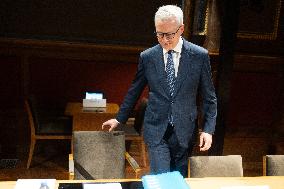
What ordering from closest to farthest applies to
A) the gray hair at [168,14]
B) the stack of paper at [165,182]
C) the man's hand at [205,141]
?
the stack of paper at [165,182], the gray hair at [168,14], the man's hand at [205,141]

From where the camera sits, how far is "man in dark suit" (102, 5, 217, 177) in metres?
2.67

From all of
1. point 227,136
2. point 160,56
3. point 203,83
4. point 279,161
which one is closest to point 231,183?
point 279,161

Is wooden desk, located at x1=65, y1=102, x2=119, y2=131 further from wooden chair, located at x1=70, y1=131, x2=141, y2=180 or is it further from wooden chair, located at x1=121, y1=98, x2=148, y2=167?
wooden chair, located at x1=70, y1=131, x2=141, y2=180

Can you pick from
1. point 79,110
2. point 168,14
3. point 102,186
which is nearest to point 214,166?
point 102,186

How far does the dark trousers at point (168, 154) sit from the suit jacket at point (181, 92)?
4 centimetres

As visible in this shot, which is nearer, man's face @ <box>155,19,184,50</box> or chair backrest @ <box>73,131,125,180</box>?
man's face @ <box>155,19,184,50</box>

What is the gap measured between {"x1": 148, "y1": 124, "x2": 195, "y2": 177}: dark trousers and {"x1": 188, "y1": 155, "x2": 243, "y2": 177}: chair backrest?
228 mm

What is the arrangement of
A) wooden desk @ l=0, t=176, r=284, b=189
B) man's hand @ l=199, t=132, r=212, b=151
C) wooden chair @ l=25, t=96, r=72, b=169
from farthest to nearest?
1. wooden chair @ l=25, t=96, r=72, b=169
2. man's hand @ l=199, t=132, r=212, b=151
3. wooden desk @ l=0, t=176, r=284, b=189

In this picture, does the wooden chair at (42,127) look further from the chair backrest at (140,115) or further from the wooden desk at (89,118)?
the chair backrest at (140,115)

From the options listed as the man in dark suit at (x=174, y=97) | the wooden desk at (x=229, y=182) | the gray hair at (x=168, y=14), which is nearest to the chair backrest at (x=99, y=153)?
the man in dark suit at (x=174, y=97)

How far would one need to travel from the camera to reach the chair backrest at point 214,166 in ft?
8.45

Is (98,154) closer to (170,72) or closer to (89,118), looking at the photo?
(170,72)

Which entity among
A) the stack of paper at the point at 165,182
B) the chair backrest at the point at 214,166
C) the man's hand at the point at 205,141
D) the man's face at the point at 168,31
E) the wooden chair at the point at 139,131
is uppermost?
the man's face at the point at 168,31

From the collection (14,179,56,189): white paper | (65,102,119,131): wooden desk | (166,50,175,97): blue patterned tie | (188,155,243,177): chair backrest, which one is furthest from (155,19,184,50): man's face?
(65,102,119,131): wooden desk
